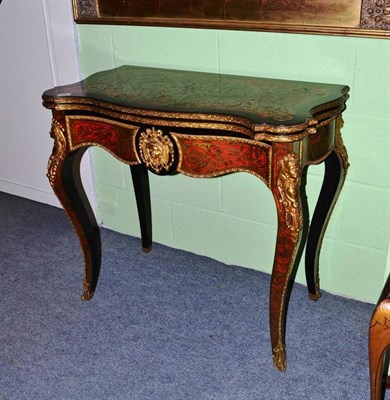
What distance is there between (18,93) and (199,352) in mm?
1542

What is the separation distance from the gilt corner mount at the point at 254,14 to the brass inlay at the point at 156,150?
0.53 m

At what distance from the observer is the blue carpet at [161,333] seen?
1.66 m

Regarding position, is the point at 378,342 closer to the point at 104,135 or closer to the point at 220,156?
the point at 220,156

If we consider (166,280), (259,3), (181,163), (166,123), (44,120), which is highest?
(259,3)

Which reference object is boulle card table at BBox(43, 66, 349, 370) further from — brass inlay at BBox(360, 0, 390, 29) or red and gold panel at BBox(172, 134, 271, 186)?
brass inlay at BBox(360, 0, 390, 29)

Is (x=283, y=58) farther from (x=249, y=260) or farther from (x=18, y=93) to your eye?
(x=18, y=93)

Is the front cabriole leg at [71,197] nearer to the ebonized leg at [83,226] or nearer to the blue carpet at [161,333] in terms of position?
the ebonized leg at [83,226]

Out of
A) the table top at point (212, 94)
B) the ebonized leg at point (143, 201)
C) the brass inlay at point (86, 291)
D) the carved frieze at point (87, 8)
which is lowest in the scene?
the brass inlay at point (86, 291)

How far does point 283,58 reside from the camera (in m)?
1.82

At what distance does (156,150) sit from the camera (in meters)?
1.58

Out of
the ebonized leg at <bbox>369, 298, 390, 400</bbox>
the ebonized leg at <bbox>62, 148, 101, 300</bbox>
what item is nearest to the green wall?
the ebonized leg at <bbox>62, 148, 101, 300</bbox>

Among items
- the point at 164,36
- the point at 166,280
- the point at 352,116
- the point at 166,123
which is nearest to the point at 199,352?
the point at 166,280

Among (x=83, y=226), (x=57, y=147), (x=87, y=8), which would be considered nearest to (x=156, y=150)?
(x=57, y=147)

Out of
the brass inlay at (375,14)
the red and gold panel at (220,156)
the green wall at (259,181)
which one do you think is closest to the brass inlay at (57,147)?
the red and gold panel at (220,156)
